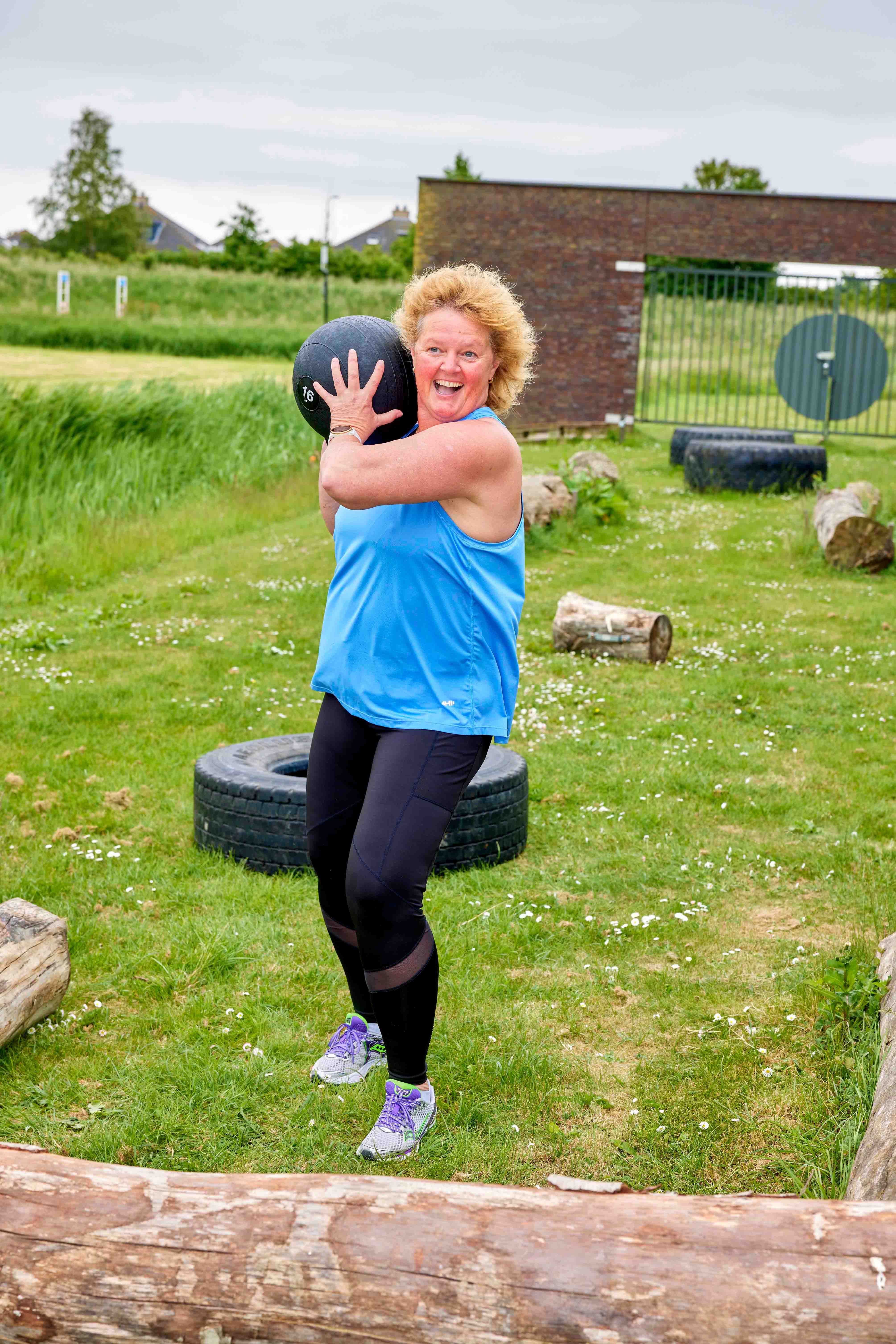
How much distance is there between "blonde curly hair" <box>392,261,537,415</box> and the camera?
121 inches

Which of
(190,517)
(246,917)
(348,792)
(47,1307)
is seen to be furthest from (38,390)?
(47,1307)

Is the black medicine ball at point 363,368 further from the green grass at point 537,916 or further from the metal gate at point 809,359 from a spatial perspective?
the metal gate at point 809,359

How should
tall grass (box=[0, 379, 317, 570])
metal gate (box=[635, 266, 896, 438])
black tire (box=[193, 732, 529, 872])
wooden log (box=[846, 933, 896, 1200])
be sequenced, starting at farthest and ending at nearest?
metal gate (box=[635, 266, 896, 438]) → tall grass (box=[0, 379, 317, 570]) → black tire (box=[193, 732, 529, 872]) → wooden log (box=[846, 933, 896, 1200])

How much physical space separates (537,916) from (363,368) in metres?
2.54

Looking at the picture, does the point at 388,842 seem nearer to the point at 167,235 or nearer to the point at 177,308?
the point at 177,308

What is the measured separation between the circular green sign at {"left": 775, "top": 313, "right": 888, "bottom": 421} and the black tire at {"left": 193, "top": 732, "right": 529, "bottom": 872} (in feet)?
65.4

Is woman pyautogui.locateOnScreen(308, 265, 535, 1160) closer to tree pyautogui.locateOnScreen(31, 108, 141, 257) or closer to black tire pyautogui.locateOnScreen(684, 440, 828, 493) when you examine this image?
black tire pyautogui.locateOnScreen(684, 440, 828, 493)

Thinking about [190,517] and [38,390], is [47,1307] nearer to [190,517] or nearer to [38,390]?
[190,517]

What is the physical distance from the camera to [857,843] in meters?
5.45

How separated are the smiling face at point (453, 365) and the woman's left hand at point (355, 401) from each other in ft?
0.44

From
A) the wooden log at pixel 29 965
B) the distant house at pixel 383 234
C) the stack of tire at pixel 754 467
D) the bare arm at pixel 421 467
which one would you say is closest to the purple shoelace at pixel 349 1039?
the wooden log at pixel 29 965

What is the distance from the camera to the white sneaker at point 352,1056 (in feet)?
12.1

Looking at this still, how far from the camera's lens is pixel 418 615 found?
3.03 meters

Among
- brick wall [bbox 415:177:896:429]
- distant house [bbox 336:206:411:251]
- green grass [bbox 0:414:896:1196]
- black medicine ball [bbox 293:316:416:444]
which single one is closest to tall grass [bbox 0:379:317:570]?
green grass [bbox 0:414:896:1196]
